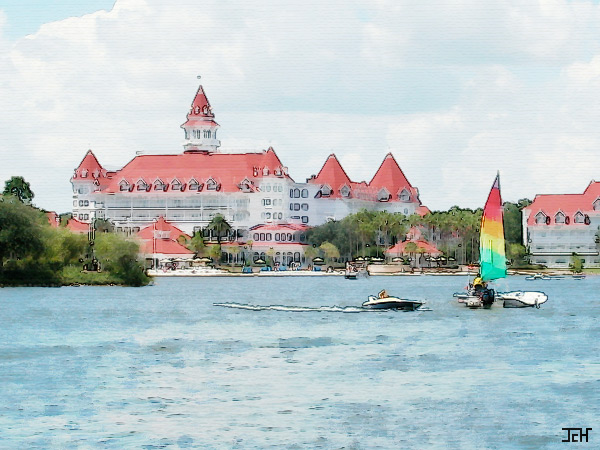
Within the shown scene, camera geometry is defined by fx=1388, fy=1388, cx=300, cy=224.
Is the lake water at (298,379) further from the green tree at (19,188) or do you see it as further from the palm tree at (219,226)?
the palm tree at (219,226)

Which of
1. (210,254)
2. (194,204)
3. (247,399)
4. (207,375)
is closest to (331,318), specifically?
(207,375)

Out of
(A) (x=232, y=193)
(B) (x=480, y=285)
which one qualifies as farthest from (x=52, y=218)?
(B) (x=480, y=285)

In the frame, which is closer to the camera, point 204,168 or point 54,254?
point 54,254

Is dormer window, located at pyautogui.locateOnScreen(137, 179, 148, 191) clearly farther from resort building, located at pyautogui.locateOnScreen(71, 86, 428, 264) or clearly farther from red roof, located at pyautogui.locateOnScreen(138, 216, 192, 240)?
red roof, located at pyautogui.locateOnScreen(138, 216, 192, 240)

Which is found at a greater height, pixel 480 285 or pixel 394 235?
pixel 394 235

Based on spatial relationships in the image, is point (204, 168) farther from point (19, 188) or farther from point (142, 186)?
point (19, 188)

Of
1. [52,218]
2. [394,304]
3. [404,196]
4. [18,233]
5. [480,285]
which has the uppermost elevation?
[404,196]

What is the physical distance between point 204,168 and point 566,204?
49264 millimetres

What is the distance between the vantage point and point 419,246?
520 ft

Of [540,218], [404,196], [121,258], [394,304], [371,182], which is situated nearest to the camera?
[394,304]

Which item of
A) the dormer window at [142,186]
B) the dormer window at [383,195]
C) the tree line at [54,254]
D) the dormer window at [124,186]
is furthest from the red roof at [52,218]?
the dormer window at [383,195]

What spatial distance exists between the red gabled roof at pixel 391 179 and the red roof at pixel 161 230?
3212cm

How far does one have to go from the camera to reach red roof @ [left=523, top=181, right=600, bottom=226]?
549 ft

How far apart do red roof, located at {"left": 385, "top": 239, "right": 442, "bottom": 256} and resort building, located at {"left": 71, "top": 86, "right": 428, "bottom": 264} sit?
667 inches
